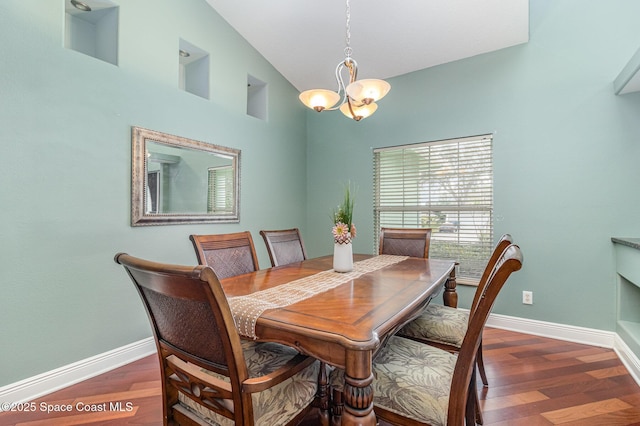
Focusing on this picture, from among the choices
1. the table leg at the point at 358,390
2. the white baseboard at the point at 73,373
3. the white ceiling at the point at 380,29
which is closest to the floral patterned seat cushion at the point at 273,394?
the table leg at the point at 358,390

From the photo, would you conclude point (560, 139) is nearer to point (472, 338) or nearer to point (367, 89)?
point (367, 89)

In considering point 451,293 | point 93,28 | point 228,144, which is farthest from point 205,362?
point 93,28

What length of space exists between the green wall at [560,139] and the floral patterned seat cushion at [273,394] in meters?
2.48

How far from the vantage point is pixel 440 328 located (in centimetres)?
181

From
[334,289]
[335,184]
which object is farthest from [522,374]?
[335,184]

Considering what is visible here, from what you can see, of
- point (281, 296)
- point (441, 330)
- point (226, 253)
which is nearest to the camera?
point (281, 296)

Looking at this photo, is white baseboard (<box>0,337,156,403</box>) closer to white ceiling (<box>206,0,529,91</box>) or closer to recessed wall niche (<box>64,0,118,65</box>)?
recessed wall niche (<box>64,0,118,65</box>)

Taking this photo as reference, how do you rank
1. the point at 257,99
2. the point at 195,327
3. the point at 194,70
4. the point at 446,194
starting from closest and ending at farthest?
1. the point at 195,327
2. the point at 194,70
3. the point at 446,194
4. the point at 257,99

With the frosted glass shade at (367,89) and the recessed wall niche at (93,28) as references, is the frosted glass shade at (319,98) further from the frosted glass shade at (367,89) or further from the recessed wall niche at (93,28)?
the recessed wall niche at (93,28)

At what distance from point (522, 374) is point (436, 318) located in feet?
2.95

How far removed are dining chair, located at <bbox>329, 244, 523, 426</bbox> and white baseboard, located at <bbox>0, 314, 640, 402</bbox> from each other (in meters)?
1.83

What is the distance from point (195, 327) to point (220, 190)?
234 centimetres

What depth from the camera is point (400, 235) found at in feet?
9.61

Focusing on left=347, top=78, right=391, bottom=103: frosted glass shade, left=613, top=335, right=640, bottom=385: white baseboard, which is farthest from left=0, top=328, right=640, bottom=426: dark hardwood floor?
left=347, top=78, right=391, bottom=103: frosted glass shade
